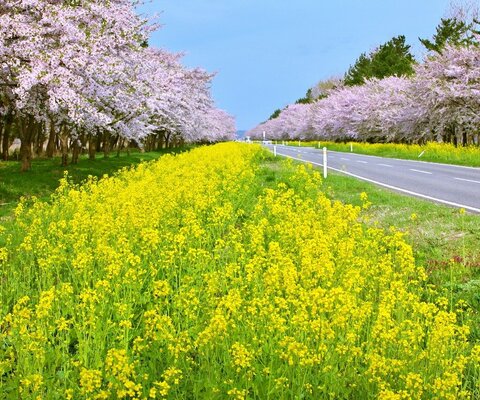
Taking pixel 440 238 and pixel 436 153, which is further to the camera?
pixel 436 153

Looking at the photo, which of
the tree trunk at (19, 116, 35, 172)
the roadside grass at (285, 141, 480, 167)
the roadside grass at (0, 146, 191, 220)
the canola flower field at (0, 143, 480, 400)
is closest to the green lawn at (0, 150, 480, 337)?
the roadside grass at (0, 146, 191, 220)

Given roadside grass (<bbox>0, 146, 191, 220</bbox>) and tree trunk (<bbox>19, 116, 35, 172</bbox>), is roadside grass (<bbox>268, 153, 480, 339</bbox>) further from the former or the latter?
tree trunk (<bbox>19, 116, 35, 172</bbox>)

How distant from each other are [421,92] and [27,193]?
3543cm

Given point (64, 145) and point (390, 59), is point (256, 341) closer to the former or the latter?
point (64, 145)

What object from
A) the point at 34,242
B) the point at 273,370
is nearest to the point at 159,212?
the point at 34,242

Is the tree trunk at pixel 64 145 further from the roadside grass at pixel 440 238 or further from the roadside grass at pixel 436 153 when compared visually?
the roadside grass at pixel 436 153

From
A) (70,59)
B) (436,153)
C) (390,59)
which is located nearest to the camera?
(70,59)

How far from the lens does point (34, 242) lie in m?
9.05

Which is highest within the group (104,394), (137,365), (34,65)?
(34,65)

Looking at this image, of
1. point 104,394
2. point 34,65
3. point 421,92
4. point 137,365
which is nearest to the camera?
point 104,394

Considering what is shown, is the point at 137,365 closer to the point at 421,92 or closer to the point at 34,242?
the point at 34,242

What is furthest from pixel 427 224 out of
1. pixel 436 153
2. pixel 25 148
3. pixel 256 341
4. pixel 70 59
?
pixel 436 153

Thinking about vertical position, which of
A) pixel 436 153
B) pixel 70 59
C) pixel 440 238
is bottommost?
pixel 440 238

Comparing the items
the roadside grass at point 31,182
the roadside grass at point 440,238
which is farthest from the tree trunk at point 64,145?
the roadside grass at point 440,238
